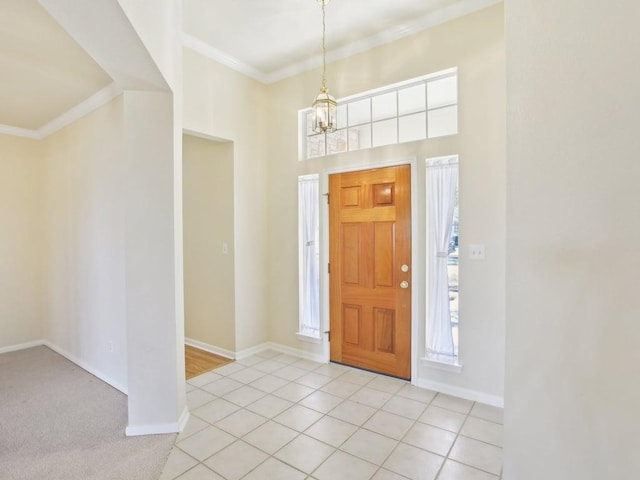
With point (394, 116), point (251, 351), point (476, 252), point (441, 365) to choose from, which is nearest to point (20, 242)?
point (251, 351)

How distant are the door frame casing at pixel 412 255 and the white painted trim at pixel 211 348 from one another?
1104mm

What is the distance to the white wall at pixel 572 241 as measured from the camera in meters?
0.88

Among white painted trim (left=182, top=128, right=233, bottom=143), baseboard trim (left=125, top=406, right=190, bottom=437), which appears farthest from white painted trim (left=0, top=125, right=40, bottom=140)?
baseboard trim (left=125, top=406, right=190, bottom=437)

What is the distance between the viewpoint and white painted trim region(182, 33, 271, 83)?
3312 millimetres

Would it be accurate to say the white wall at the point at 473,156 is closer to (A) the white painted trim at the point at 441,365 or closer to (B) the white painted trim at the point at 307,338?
A: (A) the white painted trim at the point at 441,365

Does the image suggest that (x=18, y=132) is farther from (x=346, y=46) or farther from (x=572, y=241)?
(x=572, y=241)

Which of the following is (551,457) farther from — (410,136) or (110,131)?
(110,131)

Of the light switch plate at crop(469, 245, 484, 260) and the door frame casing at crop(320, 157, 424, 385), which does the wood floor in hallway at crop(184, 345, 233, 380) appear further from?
the light switch plate at crop(469, 245, 484, 260)

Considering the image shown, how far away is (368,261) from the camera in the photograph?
345 cm

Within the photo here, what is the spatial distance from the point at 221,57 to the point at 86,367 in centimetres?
374

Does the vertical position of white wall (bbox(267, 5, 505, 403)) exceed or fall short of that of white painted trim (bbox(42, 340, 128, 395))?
it exceeds it

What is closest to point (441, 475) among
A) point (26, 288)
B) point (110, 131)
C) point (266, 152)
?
point (266, 152)

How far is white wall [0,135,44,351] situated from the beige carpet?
41.7 inches

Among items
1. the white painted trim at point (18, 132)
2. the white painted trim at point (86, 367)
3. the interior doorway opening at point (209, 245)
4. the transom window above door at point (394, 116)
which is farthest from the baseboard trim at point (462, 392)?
the white painted trim at point (18, 132)
